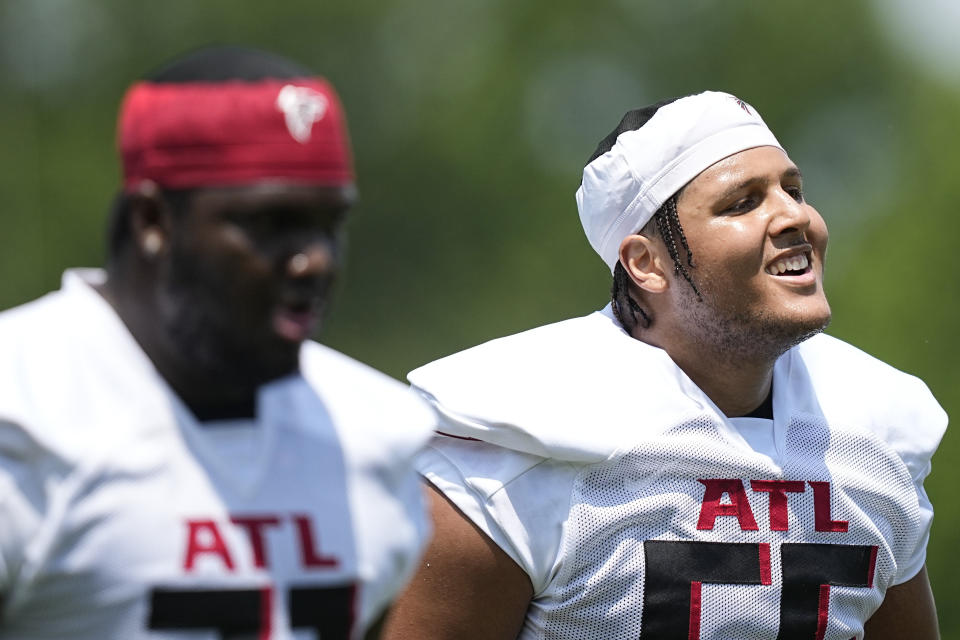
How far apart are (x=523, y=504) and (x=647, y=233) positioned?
76cm

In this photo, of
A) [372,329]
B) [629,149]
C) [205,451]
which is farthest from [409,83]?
[205,451]

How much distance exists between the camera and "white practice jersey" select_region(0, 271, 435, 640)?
7.53ft

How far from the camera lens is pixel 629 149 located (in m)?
4.00

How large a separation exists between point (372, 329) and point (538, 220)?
300 centimetres

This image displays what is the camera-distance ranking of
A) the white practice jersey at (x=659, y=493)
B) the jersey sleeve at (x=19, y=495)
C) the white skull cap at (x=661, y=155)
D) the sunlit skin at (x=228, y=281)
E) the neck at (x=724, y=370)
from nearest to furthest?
the jersey sleeve at (x=19, y=495), the sunlit skin at (x=228, y=281), the white practice jersey at (x=659, y=493), the neck at (x=724, y=370), the white skull cap at (x=661, y=155)

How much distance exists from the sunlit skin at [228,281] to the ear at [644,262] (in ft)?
5.07

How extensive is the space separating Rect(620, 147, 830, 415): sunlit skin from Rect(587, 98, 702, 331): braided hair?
2 centimetres

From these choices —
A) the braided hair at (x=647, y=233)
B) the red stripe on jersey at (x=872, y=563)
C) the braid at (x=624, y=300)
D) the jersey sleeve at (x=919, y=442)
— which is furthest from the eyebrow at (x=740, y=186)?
the red stripe on jersey at (x=872, y=563)

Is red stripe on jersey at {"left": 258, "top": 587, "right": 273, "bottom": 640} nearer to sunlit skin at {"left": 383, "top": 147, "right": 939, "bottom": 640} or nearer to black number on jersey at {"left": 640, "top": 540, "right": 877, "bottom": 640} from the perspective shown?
sunlit skin at {"left": 383, "top": 147, "right": 939, "bottom": 640}

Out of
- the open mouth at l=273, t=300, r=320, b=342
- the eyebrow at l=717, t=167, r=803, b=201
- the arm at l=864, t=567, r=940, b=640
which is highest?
the open mouth at l=273, t=300, r=320, b=342

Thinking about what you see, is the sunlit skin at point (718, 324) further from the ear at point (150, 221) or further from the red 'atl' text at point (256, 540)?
the ear at point (150, 221)

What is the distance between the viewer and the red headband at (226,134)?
2352 mm

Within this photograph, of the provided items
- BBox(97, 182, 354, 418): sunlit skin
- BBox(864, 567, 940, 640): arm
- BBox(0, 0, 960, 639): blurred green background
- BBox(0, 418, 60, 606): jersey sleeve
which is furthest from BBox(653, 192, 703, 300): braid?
BBox(0, 0, 960, 639): blurred green background

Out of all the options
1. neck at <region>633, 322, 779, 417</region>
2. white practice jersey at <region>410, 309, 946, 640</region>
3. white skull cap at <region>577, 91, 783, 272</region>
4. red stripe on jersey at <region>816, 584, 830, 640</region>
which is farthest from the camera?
white skull cap at <region>577, 91, 783, 272</region>
